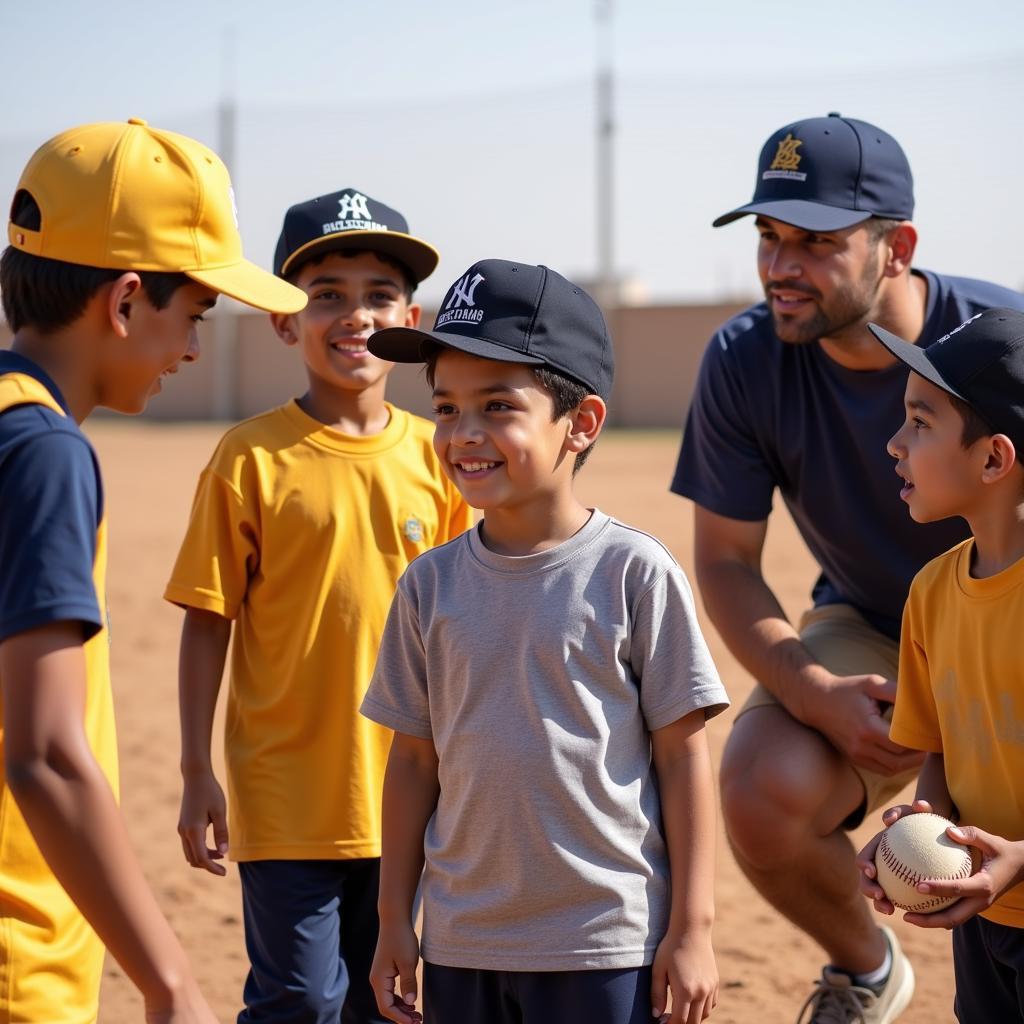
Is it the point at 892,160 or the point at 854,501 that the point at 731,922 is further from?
the point at 892,160

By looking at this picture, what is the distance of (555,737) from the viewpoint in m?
2.77

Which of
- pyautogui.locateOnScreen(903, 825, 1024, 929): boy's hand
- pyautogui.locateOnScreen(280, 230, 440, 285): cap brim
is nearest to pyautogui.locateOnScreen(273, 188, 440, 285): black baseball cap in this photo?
pyautogui.locateOnScreen(280, 230, 440, 285): cap brim

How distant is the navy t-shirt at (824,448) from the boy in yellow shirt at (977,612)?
142 cm

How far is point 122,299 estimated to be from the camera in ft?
8.84

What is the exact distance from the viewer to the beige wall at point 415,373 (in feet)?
118

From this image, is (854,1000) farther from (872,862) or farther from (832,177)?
(832,177)

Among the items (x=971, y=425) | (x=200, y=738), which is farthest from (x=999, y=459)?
(x=200, y=738)

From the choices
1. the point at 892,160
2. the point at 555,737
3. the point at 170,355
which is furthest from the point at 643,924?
the point at 892,160

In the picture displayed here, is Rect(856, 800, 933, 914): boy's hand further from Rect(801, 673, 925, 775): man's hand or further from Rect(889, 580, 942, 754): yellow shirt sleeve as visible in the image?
Rect(801, 673, 925, 775): man's hand

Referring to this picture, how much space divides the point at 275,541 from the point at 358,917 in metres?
0.97

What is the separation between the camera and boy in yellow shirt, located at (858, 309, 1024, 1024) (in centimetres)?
301

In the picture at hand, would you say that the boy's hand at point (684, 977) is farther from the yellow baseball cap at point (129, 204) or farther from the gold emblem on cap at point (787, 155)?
the gold emblem on cap at point (787, 155)

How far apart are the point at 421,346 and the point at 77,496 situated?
35.9 inches

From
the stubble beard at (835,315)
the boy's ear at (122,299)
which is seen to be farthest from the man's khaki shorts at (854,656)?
the boy's ear at (122,299)
